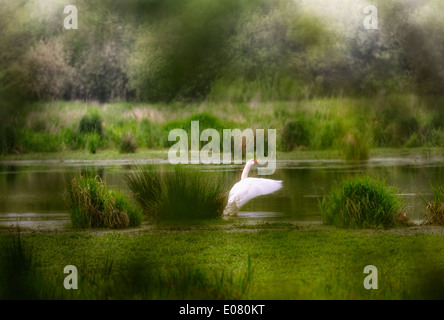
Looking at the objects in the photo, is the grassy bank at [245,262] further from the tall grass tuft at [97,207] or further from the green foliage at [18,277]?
the tall grass tuft at [97,207]

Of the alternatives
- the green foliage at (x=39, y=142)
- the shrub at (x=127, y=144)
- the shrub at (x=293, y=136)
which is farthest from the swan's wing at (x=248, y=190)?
the green foliage at (x=39, y=142)

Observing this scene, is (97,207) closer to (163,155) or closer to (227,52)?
(163,155)

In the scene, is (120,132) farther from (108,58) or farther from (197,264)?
(197,264)

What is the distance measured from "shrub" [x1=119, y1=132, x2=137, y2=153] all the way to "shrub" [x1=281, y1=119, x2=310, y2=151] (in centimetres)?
298

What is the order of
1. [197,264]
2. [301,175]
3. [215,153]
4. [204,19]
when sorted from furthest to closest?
[204,19] → [215,153] → [301,175] → [197,264]

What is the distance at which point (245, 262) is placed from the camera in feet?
14.3

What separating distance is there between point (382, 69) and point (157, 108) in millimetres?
7056

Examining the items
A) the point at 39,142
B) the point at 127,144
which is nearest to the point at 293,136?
the point at 127,144

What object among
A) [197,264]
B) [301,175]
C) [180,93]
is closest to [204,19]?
[180,93]

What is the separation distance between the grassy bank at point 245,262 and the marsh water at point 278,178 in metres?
0.97

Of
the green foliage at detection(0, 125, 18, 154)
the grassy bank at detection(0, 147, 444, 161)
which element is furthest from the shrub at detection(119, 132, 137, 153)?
the green foliage at detection(0, 125, 18, 154)

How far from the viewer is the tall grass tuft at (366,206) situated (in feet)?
17.3

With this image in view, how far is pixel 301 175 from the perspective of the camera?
9320 millimetres

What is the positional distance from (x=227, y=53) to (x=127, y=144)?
7.93 meters
